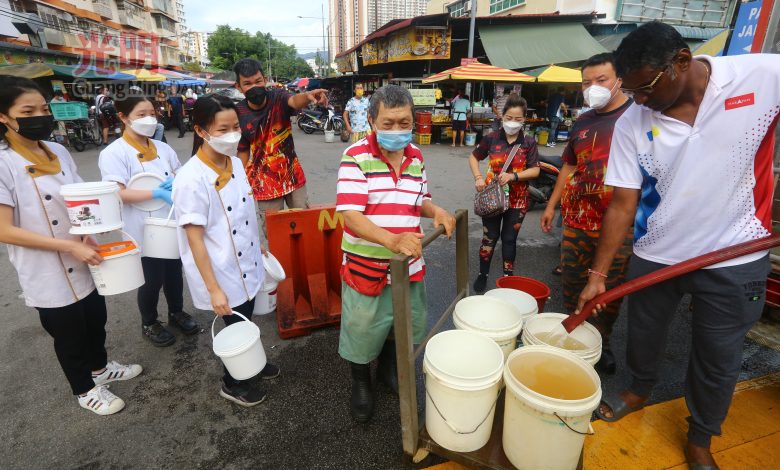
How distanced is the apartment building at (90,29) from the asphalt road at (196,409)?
21.1 m

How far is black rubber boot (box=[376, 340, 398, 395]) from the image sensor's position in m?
2.70

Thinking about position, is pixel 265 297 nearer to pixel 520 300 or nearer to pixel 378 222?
pixel 378 222

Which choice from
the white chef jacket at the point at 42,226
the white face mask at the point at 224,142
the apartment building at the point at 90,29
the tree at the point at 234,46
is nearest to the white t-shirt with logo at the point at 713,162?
the white face mask at the point at 224,142

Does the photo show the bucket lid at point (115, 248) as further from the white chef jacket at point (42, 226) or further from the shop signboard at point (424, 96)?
the shop signboard at point (424, 96)

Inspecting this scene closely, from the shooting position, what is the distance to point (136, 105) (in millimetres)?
2850

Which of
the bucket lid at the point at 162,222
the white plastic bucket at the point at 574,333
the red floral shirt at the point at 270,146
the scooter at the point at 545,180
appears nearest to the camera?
the white plastic bucket at the point at 574,333

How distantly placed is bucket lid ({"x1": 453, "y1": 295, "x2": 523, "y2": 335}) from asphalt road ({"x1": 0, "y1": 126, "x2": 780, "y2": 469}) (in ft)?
2.95

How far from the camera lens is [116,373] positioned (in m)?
2.80

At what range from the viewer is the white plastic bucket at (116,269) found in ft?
7.38

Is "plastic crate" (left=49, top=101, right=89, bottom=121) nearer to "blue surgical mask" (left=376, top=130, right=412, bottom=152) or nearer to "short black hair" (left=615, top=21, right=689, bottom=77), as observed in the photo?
"blue surgical mask" (left=376, top=130, right=412, bottom=152)

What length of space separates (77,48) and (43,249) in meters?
32.1

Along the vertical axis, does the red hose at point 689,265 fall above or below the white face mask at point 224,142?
below

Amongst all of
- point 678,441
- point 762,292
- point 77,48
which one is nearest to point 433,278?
point 678,441

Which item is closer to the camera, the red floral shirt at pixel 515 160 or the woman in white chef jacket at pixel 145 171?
the woman in white chef jacket at pixel 145 171
